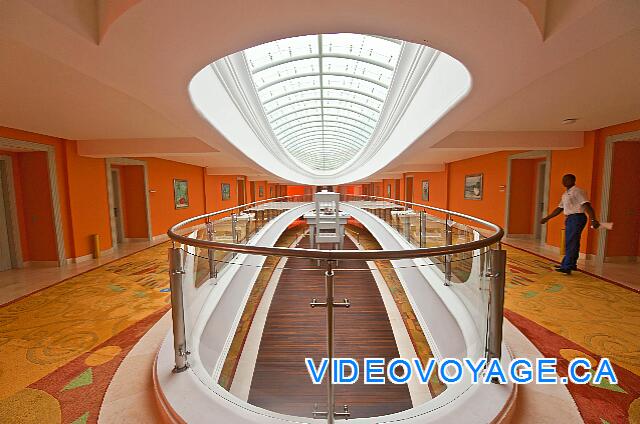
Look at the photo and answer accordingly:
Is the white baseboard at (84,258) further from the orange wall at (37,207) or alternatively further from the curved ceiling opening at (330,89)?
the curved ceiling opening at (330,89)

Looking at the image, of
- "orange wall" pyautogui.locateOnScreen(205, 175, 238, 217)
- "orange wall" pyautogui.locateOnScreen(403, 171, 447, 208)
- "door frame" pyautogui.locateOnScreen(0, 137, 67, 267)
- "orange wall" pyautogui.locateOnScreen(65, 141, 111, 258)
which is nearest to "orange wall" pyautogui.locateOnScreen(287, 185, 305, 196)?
A: "orange wall" pyautogui.locateOnScreen(205, 175, 238, 217)

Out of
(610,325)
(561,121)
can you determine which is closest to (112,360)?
(610,325)

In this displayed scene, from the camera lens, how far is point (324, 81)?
353 inches

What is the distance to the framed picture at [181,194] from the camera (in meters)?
11.7

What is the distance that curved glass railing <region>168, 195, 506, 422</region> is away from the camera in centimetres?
202

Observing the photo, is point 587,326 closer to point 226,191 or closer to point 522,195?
point 522,195

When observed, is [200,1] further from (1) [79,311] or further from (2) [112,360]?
(1) [79,311]

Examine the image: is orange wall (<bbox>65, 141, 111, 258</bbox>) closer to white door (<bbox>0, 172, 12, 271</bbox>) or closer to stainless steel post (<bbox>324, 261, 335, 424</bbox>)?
white door (<bbox>0, 172, 12, 271</bbox>)

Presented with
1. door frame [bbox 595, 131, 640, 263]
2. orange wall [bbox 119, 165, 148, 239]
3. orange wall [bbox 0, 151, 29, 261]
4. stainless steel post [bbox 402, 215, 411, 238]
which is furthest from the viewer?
orange wall [bbox 119, 165, 148, 239]

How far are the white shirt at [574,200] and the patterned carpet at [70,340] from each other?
22.4 feet

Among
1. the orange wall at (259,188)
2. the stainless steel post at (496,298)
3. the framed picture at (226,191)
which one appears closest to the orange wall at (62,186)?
the stainless steel post at (496,298)

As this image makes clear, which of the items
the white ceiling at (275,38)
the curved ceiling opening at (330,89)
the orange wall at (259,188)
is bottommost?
the orange wall at (259,188)

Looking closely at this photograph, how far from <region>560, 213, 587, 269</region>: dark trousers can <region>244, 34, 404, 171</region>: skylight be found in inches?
169

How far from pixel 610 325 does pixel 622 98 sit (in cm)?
314
